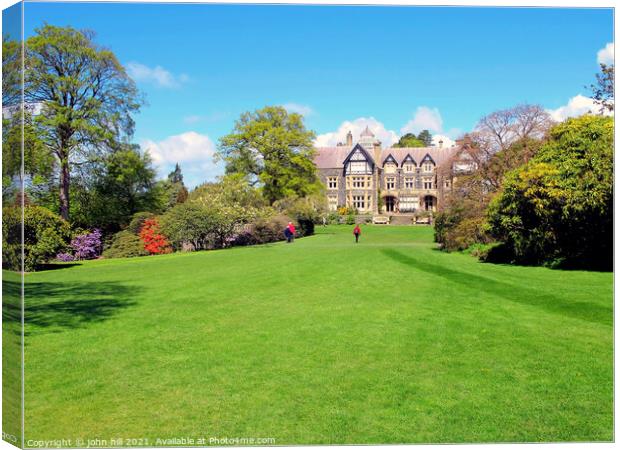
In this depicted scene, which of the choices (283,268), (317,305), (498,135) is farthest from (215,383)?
(498,135)

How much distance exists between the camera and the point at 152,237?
552 inches

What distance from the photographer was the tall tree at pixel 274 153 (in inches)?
855

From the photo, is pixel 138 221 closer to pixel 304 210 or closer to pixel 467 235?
pixel 467 235

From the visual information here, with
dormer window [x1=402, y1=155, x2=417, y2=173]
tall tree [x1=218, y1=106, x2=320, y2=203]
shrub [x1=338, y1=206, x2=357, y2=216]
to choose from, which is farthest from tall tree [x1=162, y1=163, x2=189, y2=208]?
dormer window [x1=402, y1=155, x2=417, y2=173]

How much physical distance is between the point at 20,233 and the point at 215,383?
6.76 feet

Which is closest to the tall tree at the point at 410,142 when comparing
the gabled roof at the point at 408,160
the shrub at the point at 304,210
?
the gabled roof at the point at 408,160

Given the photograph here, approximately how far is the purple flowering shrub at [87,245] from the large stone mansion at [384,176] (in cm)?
1522

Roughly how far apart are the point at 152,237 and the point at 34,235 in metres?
5.16

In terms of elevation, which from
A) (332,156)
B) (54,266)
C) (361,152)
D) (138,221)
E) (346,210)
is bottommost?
(54,266)

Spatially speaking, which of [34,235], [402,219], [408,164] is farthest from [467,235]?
[408,164]

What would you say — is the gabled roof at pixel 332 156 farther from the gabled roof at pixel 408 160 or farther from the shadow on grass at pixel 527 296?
the shadow on grass at pixel 527 296

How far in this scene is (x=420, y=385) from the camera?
4.95 metres

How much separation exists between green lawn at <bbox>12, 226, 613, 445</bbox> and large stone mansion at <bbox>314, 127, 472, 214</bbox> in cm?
1589

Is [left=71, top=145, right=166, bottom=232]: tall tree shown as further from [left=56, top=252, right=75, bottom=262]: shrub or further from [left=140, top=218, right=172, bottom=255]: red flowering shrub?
[left=56, top=252, right=75, bottom=262]: shrub
